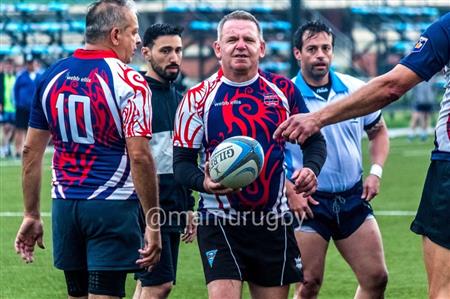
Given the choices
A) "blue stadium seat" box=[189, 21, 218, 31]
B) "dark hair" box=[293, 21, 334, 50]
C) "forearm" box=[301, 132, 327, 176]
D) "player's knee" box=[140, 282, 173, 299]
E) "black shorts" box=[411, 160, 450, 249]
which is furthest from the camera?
"blue stadium seat" box=[189, 21, 218, 31]

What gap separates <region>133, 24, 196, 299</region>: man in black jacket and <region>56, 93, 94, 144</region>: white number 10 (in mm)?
1750

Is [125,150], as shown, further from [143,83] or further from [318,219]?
[318,219]

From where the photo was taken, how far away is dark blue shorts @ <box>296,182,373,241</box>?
856 centimetres

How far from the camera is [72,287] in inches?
277

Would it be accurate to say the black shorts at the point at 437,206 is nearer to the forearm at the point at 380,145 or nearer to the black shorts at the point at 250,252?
the black shorts at the point at 250,252

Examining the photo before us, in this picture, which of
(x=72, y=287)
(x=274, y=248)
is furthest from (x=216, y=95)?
(x=72, y=287)

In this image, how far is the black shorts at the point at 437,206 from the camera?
6312mm

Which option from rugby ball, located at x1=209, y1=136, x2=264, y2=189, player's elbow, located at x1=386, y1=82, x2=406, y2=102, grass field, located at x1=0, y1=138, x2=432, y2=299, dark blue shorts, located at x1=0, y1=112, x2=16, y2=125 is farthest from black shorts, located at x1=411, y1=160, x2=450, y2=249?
dark blue shorts, located at x1=0, y1=112, x2=16, y2=125

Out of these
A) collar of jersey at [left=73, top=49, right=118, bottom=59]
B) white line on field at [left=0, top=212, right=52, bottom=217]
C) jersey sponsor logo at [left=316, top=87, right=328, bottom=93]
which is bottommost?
white line on field at [left=0, top=212, right=52, bottom=217]

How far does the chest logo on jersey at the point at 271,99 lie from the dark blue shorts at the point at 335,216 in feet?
5.17

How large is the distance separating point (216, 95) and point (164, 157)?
152 centimetres

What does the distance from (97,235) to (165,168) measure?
1.97 meters

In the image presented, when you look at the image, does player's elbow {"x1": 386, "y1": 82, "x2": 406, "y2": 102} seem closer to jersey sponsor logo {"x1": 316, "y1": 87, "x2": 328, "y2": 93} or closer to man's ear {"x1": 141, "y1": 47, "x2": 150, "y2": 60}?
jersey sponsor logo {"x1": 316, "y1": 87, "x2": 328, "y2": 93}

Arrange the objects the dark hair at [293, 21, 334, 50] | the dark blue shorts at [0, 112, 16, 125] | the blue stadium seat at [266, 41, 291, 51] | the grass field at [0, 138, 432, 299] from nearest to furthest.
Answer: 1. the dark hair at [293, 21, 334, 50]
2. the grass field at [0, 138, 432, 299]
3. the dark blue shorts at [0, 112, 16, 125]
4. the blue stadium seat at [266, 41, 291, 51]
